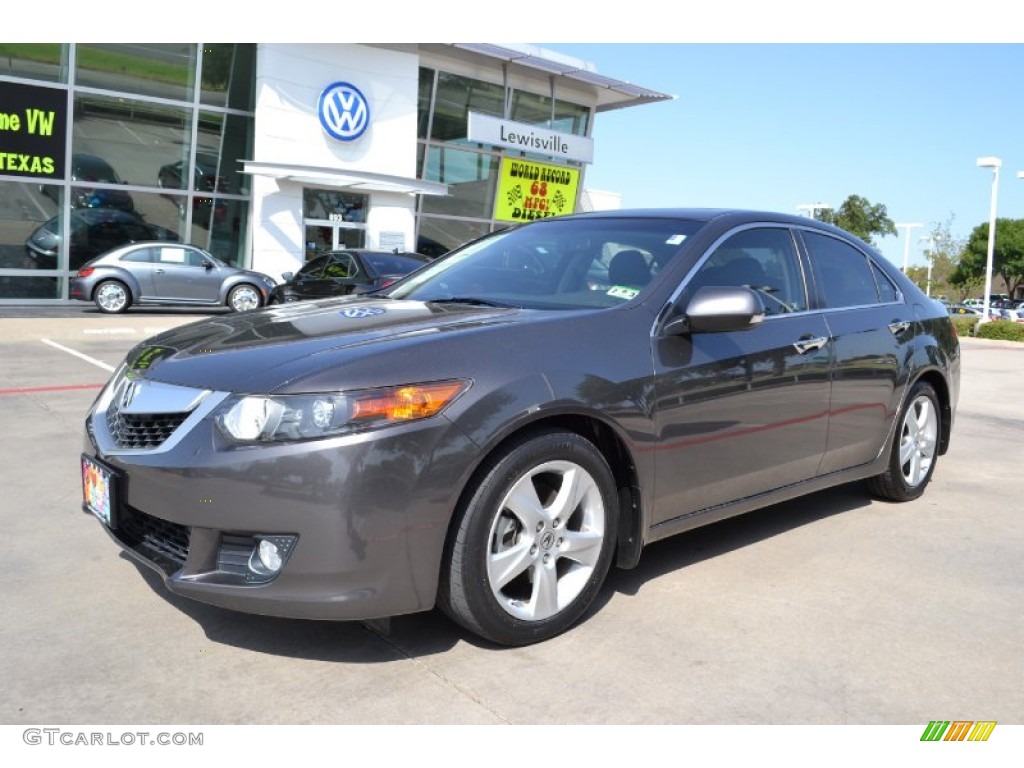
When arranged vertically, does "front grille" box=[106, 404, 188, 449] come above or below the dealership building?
below

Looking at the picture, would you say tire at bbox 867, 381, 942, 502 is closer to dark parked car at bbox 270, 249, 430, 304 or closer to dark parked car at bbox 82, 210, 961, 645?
dark parked car at bbox 82, 210, 961, 645

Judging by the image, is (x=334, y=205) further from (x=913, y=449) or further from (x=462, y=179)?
(x=913, y=449)

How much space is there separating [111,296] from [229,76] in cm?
707

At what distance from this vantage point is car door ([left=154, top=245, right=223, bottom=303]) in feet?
59.7

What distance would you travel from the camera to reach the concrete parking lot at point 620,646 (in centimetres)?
279

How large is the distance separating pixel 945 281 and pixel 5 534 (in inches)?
2981

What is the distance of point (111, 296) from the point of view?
1759 cm

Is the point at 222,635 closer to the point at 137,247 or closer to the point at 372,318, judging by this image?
the point at 372,318

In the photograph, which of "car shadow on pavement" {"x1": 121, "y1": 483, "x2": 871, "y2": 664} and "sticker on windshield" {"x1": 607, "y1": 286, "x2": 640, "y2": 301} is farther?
"sticker on windshield" {"x1": 607, "y1": 286, "x2": 640, "y2": 301}

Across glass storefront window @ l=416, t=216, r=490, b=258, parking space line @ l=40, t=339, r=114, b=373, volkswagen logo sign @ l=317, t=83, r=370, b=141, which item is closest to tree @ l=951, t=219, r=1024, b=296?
glass storefront window @ l=416, t=216, r=490, b=258

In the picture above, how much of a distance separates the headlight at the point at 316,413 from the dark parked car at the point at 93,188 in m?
19.2

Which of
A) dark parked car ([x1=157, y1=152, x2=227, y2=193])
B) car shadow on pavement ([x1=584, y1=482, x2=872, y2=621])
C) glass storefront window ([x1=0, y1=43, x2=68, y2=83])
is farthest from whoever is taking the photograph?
dark parked car ([x1=157, y1=152, x2=227, y2=193])

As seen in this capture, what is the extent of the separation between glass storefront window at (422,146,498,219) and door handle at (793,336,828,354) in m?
22.1

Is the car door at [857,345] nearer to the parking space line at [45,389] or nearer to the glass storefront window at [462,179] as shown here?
the parking space line at [45,389]
